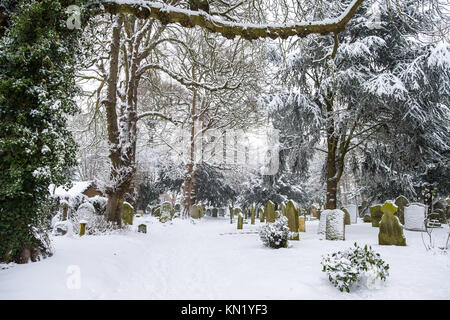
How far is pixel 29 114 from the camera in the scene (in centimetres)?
381

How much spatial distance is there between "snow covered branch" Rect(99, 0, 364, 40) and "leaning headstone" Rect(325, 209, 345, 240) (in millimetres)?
5581

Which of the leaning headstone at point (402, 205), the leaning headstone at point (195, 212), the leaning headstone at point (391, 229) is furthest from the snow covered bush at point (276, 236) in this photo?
the leaning headstone at point (195, 212)

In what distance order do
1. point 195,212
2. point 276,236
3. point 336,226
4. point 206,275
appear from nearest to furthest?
point 206,275
point 276,236
point 336,226
point 195,212

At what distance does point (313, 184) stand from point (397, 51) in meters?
29.9

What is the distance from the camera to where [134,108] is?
428 inches

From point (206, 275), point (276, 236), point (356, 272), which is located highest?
point (356, 272)

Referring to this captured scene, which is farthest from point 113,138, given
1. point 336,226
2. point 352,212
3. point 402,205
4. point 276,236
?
point 352,212

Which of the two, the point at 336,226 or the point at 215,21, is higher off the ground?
the point at 215,21

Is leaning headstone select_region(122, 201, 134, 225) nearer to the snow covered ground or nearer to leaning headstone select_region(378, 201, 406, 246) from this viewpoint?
the snow covered ground

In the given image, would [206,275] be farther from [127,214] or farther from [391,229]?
[127,214]

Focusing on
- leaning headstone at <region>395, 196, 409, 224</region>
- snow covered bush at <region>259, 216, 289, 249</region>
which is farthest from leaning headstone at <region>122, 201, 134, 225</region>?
leaning headstone at <region>395, 196, 409, 224</region>

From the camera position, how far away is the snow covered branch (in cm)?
424

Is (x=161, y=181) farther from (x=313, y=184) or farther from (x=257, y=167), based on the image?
(x=313, y=184)
